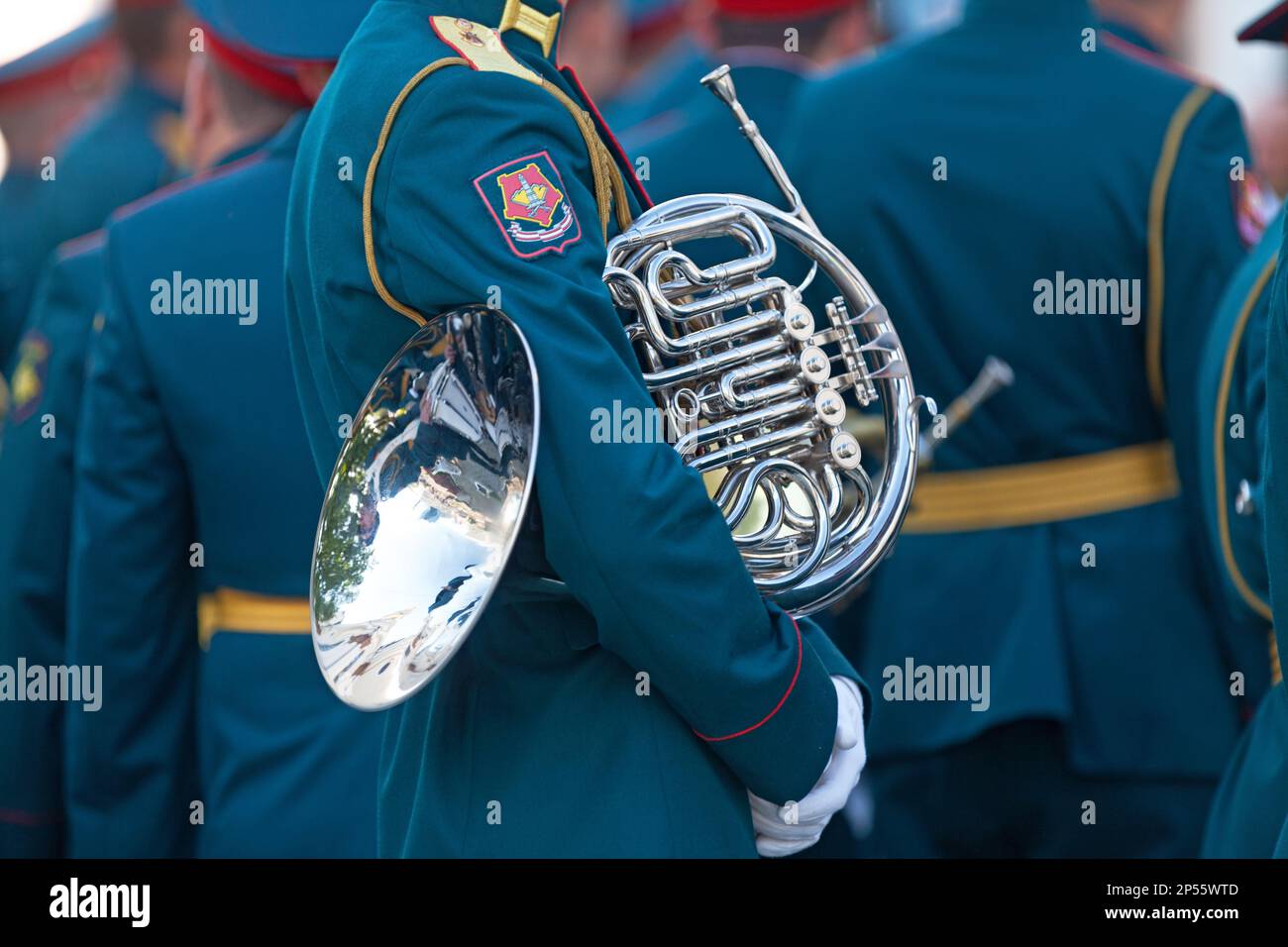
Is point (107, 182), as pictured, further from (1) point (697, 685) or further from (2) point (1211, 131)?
(1) point (697, 685)

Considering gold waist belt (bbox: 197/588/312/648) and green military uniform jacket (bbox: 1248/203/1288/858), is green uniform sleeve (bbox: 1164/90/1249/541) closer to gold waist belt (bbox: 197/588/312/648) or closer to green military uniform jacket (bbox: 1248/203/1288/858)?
green military uniform jacket (bbox: 1248/203/1288/858)

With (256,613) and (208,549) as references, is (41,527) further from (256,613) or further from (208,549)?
(256,613)

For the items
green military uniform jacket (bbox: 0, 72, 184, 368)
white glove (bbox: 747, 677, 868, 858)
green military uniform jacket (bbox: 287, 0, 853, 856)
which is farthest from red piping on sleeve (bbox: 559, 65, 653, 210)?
green military uniform jacket (bbox: 0, 72, 184, 368)

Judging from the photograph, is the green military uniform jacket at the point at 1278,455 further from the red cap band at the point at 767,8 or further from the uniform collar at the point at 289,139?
the red cap band at the point at 767,8

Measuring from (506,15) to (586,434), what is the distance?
0.58 meters

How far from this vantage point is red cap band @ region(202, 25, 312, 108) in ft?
11.6

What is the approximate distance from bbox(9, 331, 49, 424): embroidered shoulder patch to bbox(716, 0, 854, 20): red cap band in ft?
6.14

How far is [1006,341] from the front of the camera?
3.82 meters

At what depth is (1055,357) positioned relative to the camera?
3.79m

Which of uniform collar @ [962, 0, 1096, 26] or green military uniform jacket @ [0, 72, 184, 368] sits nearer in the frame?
uniform collar @ [962, 0, 1096, 26]

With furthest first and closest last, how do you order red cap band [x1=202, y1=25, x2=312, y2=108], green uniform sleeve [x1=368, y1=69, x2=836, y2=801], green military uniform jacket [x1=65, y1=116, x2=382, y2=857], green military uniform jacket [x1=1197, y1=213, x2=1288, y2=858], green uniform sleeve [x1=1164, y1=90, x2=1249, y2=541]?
green uniform sleeve [x1=1164, y1=90, x2=1249, y2=541], red cap band [x1=202, y1=25, x2=312, y2=108], green military uniform jacket [x1=65, y1=116, x2=382, y2=857], green military uniform jacket [x1=1197, y1=213, x2=1288, y2=858], green uniform sleeve [x1=368, y1=69, x2=836, y2=801]

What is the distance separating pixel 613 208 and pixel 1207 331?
1.71 m

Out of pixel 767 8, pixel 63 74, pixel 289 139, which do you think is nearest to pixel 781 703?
pixel 289 139
